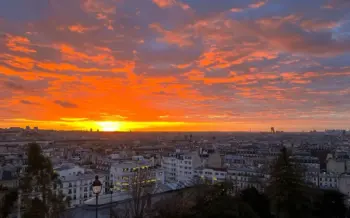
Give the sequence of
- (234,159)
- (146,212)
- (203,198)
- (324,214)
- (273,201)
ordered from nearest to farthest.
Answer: (203,198) → (273,201) → (146,212) → (324,214) → (234,159)

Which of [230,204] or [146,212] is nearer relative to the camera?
[230,204]

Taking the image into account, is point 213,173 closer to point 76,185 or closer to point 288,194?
point 76,185

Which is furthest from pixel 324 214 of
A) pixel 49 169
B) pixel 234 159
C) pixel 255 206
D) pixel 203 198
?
pixel 234 159

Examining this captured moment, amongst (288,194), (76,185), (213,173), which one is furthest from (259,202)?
(213,173)

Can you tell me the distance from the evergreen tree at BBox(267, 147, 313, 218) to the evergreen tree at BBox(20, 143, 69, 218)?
16.7 meters

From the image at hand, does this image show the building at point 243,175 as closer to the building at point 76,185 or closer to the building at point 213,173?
the building at point 213,173

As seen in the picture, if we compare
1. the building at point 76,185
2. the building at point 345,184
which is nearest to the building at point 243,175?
the building at point 345,184

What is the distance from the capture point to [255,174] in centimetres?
6275

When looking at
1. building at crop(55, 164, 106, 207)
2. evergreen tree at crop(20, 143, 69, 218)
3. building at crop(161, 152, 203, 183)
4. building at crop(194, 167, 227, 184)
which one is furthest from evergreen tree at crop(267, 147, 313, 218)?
building at crop(161, 152, 203, 183)

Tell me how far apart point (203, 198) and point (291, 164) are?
8.69m

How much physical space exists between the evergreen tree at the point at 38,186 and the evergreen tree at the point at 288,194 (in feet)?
54.8

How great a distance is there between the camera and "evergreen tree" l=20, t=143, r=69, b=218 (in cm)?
2078

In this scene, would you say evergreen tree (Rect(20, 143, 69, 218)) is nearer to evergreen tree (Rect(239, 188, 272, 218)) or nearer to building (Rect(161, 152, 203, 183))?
evergreen tree (Rect(239, 188, 272, 218))

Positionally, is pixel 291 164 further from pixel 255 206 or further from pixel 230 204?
pixel 230 204
